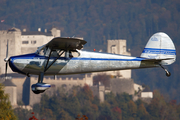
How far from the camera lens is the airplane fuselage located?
443 inches

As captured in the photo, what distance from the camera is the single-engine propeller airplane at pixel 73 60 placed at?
442 inches

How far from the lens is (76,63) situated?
11.7 meters

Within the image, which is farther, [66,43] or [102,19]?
[102,19]

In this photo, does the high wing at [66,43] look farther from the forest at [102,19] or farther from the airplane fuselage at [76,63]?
the forest at [102,19]

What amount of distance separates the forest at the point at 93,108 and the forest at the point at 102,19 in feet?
227

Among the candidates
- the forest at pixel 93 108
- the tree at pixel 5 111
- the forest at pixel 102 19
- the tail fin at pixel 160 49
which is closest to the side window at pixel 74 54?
the tail fin at pixel 160 49

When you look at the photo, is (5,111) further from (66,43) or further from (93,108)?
(93,108)

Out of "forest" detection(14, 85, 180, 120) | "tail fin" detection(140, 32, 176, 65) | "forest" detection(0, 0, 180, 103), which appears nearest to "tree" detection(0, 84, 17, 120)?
"tail fin" detection(140, 32, 176, 65)

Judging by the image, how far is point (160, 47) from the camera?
41.7 feet

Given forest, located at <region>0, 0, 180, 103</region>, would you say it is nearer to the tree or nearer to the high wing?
the tree

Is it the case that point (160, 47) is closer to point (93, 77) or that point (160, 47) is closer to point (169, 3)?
point (93, 77)

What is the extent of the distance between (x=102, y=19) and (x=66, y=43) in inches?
6743

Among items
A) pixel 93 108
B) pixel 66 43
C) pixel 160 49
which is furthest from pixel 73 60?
pixel 93 108

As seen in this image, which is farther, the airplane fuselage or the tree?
the tree
